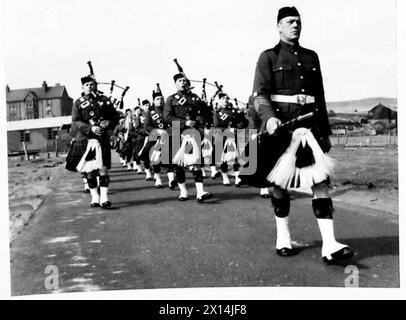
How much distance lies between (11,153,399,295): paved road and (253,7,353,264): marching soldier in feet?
0.73

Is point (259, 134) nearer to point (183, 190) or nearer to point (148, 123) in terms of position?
point (183, 190)

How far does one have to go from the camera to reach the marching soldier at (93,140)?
17.6 feet

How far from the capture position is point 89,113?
5.54 m

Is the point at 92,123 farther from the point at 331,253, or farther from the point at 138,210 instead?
the point at 331,253

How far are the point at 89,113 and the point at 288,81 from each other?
2479 millimetres

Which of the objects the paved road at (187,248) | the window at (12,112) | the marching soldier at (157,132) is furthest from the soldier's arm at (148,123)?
the window at (12,112)

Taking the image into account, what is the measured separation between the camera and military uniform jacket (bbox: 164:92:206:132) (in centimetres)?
584


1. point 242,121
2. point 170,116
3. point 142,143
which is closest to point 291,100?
point 242,121

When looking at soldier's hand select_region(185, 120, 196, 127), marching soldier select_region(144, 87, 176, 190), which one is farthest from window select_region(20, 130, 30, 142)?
soldier's hand select_region(185, 120, 196, 127)

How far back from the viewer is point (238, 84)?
16.0 feet

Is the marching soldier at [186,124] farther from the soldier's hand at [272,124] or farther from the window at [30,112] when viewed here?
the soldier's hand at [272,124]

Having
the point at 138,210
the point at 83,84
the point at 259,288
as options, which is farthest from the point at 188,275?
the point at 83,84
